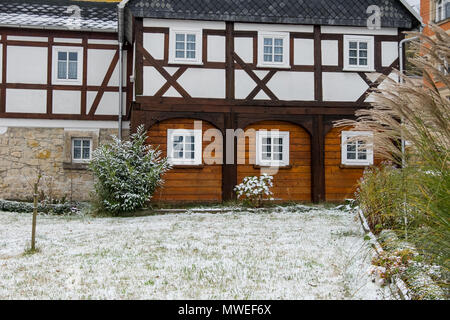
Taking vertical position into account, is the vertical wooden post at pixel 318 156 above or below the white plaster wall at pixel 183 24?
below

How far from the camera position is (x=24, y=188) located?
45.6ft

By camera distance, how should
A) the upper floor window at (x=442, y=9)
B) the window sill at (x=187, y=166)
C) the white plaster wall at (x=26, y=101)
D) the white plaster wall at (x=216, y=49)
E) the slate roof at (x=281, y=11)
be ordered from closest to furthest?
the slate roof at (x=281, y=11), the window sill at (x=187, y=166), the white plaster wall at (x=216, y=49), the white plaster wall at (x=26, y=101), the upper floor window at (x=442, y=9)

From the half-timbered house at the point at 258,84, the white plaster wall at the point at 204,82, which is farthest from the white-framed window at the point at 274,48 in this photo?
the white plaster wall at the point at 204,82

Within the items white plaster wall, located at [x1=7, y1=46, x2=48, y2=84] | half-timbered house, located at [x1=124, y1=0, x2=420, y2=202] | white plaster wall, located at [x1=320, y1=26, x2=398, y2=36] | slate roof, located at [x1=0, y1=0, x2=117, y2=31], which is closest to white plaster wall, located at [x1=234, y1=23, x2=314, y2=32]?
half-timbered house, located at [x1=124, y1=0, x2=420, y2=202]

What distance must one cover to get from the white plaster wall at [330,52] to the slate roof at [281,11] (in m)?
0.50

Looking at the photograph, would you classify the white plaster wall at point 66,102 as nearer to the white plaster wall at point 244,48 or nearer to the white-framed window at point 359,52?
the white plaster wall at point 244,48

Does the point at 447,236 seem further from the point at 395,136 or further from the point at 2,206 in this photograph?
the point at 2,206

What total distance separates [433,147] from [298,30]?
31.4 feet

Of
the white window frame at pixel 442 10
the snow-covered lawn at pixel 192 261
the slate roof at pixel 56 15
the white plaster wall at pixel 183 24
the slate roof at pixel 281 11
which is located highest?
the white window frame at pixel 442 10

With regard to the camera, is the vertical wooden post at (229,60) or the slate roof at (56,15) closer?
the vertical wooden post at (229,60)

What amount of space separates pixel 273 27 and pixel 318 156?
345cm

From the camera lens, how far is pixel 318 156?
12234 mm

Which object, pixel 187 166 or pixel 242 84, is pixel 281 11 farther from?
pixel 187 166

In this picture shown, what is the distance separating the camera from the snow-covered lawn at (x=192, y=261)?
415cm
